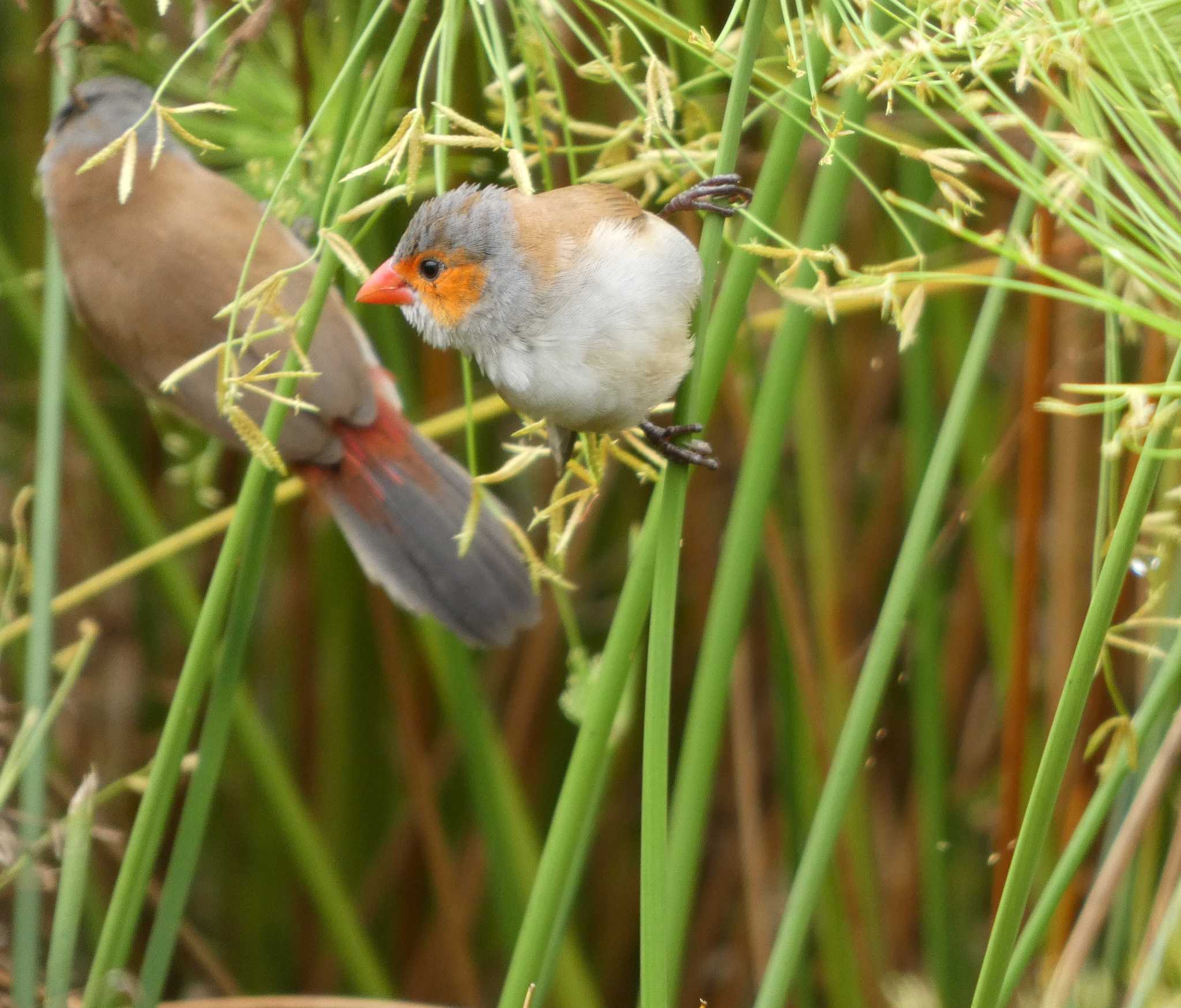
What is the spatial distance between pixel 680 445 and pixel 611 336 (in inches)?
3.8

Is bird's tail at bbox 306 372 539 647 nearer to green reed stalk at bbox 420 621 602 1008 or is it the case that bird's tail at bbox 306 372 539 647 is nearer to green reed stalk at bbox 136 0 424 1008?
green reed stalk at bbox 420 621 602 1008

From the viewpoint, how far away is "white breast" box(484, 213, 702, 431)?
97 centimetres

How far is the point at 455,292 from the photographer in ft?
3.64

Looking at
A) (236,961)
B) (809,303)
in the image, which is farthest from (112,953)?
(236,961)

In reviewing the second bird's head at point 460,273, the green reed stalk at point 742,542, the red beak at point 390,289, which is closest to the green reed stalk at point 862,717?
the green reed stalk at point 742,542

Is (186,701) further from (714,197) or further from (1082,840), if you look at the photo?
→ (1082,840)

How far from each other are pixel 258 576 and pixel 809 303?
1.86 feet

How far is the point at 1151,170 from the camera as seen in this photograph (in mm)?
850

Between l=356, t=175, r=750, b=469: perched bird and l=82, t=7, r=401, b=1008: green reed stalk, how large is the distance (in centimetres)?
10

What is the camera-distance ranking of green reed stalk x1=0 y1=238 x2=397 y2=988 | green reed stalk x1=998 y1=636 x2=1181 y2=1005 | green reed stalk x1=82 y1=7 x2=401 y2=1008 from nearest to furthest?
green reed stalk x1=998 y1=636 x2=1181 y2=1005 < green reed stalk x1=82 y1=7 x2=401 y2=1008 < green reed stalk x1=0 y1=238 x2=397 y2=988

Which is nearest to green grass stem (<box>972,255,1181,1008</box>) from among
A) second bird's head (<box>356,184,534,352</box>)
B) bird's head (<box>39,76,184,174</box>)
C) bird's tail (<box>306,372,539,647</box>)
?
second bird's head (<box>356,184,534,352</box>)

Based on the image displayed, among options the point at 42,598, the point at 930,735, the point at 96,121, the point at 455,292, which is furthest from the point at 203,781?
the point at 96,121

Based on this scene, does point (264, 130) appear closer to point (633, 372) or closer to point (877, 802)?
point (633, 372)

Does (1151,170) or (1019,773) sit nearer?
(1151,170)
